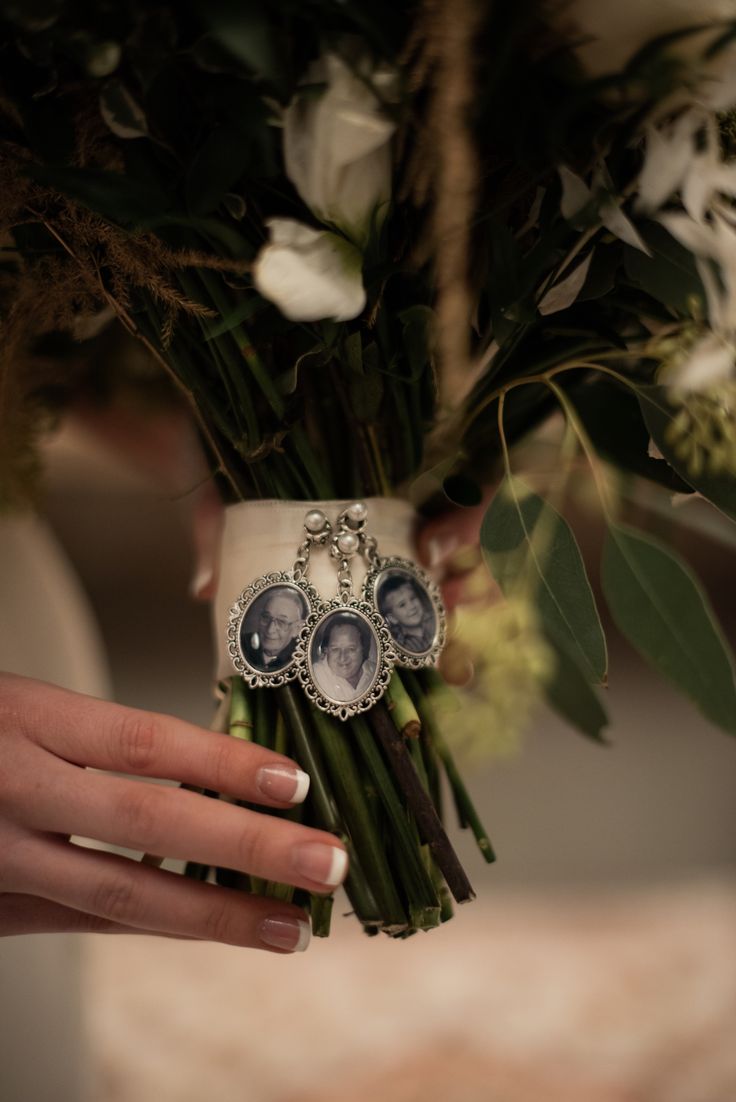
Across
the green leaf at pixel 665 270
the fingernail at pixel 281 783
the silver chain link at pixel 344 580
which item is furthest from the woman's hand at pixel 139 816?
the green leaf at pixel 665 270

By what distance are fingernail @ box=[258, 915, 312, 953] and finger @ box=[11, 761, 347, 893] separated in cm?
4

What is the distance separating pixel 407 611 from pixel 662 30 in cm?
32

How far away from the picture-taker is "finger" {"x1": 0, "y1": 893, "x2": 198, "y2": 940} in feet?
1.84

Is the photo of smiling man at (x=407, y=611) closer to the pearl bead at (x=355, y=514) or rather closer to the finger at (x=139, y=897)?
the pearl bead at (x=355, y=514)

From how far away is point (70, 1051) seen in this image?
775mm

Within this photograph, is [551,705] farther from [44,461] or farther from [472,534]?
[44,461]

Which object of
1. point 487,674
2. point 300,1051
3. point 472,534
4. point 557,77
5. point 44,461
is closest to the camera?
point 557,77

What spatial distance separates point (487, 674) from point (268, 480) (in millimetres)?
178

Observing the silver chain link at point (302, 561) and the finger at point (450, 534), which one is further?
the finger at point (450, 534)

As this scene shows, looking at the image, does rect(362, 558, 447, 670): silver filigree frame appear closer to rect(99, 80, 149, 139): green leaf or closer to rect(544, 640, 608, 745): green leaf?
rect(544, 640, 608, 745): green leaf

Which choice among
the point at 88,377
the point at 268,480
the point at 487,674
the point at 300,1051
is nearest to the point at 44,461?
the point at 88,377

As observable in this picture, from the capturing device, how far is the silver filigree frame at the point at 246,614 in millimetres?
515

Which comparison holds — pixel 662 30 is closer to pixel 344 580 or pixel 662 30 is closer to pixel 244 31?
pixel 244 31

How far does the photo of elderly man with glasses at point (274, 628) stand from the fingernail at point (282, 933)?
0.45 ft
